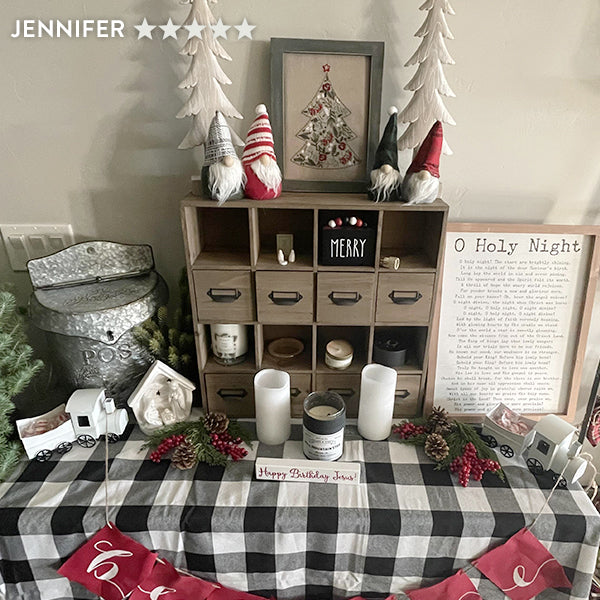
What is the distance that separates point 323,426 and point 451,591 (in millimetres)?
405

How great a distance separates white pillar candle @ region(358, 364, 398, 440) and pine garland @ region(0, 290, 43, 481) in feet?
2.38

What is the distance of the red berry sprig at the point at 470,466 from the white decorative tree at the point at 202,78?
86cm

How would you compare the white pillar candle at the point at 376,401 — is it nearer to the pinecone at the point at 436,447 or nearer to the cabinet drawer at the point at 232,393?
the pinecone at the point at 436,447

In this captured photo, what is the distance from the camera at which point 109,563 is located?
878 millimetres

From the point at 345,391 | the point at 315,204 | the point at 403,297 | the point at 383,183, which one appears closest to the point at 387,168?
the point at 383,183

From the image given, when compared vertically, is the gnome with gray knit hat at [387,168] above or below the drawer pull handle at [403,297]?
above

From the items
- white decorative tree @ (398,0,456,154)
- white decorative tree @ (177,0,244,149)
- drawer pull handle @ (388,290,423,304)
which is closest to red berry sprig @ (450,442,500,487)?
drawer pull handle @ (388,290,423,304)

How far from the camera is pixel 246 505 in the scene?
90 cm

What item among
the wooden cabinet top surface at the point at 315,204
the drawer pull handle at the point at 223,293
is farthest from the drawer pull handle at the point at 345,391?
the wooden cabinet top surface at the point at 315,204

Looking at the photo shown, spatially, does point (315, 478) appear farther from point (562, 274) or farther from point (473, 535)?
point (562, 274)

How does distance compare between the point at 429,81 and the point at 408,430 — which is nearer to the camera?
the point at 429,81

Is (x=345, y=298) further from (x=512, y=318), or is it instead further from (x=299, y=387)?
(x=512, y=318)

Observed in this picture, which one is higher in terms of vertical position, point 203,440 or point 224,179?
point 224,179

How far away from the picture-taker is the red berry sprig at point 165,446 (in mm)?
989
